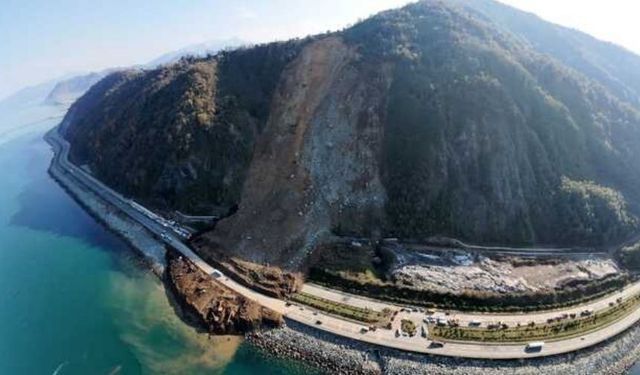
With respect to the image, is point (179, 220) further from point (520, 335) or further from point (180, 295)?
point (520, 335)

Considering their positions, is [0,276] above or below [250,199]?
below

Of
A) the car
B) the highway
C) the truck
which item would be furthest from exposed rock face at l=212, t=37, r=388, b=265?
the truck

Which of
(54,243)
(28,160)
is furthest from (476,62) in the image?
(28,160)

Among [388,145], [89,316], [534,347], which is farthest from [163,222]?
[534,347]

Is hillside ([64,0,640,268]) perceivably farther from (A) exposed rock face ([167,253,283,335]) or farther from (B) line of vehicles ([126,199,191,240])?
(A) exposed rock face ([167,253,283,335])

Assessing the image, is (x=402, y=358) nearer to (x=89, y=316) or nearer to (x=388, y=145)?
(x=388, y=145)
